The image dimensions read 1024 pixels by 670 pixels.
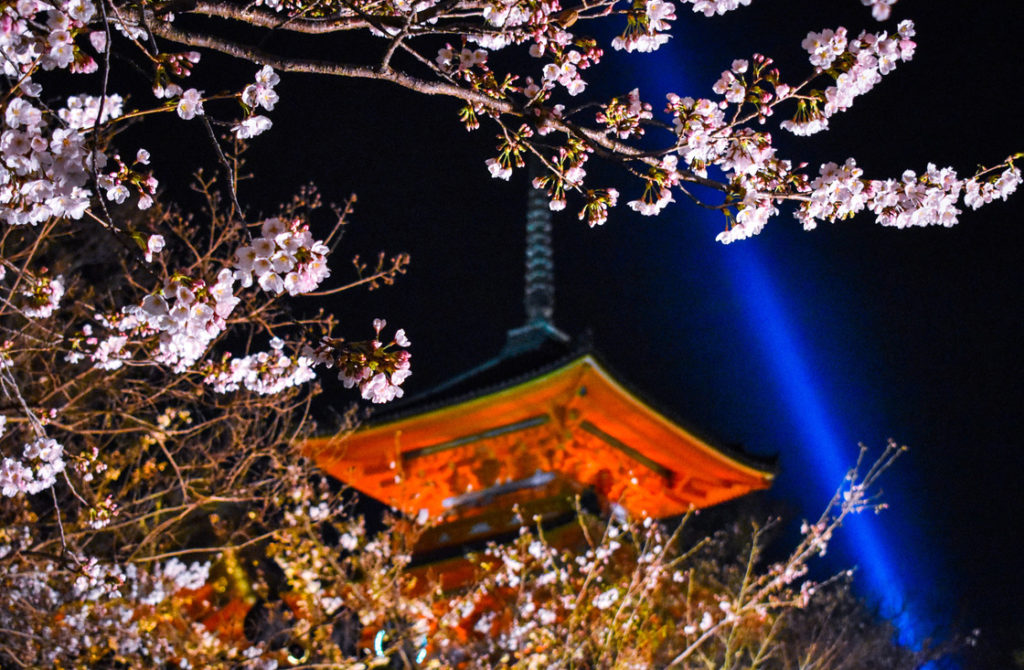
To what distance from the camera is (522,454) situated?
10867 mm

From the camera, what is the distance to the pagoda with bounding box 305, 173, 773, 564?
33.2ft

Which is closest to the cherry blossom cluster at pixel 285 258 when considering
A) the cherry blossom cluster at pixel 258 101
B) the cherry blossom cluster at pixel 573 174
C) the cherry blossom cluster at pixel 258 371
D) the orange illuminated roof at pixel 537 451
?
the cherry blossom cluster at pixel 258 101

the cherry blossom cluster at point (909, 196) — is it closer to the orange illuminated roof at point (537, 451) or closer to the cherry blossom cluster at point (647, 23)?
the cherry blossom cluster at point (647, 23)

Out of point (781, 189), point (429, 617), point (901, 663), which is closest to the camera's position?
point (781, 189)

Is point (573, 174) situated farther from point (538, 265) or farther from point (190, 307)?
point (538, 265)

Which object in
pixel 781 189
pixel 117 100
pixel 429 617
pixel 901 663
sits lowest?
pixel 901 663

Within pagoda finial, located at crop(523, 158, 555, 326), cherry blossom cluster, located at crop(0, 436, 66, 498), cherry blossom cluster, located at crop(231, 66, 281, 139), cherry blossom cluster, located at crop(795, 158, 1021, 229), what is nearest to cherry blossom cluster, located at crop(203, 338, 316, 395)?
cherry blossom cluster, located at crop(0, 436, 66, 498)

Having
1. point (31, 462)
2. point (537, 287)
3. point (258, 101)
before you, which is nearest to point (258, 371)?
point (31, 462)

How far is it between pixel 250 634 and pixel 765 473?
7784 mm

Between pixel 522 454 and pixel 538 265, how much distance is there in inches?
233

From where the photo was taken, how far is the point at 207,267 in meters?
6.42

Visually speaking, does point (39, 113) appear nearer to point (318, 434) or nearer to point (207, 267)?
point (207, 267)

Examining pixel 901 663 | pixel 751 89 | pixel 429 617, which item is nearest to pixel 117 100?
pixel 751 89

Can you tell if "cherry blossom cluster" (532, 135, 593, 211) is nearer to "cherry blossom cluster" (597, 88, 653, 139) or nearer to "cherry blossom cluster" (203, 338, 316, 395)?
"cherry blossom cluster" (597, 88, 653, 139)
